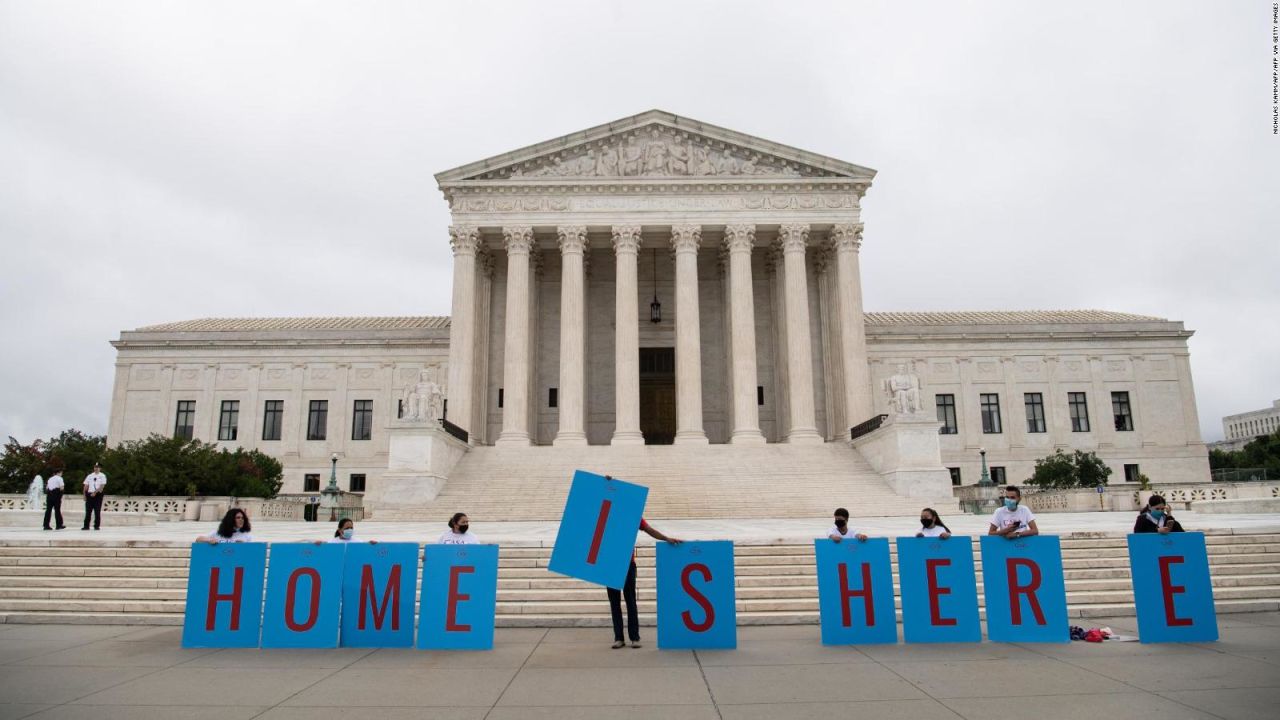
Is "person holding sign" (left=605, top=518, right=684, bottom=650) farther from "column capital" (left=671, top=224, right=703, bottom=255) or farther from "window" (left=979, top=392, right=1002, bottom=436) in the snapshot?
"window" (left=979, top=392, right=1002, bottom=436)

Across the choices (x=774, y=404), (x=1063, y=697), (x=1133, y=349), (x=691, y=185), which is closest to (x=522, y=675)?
(x=1063, y=697)

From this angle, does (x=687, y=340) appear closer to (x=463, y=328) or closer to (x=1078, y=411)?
(x=463, y=328)

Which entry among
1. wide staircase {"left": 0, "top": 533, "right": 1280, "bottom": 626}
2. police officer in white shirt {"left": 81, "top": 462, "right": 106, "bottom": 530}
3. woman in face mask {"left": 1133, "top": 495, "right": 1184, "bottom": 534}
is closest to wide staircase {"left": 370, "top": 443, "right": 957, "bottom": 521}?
police officer in white shirt {"left": 81, "top": 462, "right": 106, "bottom": 530}

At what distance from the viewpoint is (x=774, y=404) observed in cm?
4319

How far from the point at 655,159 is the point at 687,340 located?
30.5 feet

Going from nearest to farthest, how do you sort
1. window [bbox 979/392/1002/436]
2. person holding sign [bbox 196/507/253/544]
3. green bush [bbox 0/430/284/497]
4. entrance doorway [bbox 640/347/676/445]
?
person holding sign [bbox 196/507/253/544] → green bush [bbox 0/430/284/497] → entrance doorway [bbox 640/347/676/445] → window [bbox 979/392/1002/436]

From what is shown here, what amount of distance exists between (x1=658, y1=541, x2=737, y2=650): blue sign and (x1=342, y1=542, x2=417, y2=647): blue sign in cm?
306

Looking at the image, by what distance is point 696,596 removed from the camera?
953cm

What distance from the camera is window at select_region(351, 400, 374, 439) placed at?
157ft


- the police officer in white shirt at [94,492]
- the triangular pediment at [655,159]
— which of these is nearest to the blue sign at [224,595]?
the police officer in white shirt at [94,492]

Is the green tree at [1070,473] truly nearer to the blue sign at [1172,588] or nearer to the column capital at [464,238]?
the column capital at [464,238]

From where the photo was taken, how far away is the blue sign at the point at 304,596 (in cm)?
965

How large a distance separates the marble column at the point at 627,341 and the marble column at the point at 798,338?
7211 millimetres

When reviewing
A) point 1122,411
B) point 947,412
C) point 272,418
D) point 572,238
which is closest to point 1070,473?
point 947,412
